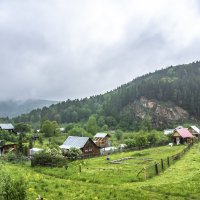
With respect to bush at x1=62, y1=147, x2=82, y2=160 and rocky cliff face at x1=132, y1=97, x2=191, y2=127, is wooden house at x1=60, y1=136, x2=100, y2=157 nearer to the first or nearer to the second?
bush at x1=62, y1=147, x2=82, y2=160

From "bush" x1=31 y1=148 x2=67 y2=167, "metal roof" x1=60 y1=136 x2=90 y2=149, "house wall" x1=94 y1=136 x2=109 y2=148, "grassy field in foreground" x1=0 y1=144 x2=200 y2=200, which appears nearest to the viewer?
"grassy field in foreground" x1=0 y1=144 x2=200 y2=200

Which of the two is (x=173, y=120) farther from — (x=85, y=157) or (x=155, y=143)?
(x=85, y=157)

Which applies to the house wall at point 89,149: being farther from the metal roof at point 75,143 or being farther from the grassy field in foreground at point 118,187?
the grassy field in foreground at point 118,187

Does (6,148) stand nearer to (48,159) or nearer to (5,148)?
(5,148)

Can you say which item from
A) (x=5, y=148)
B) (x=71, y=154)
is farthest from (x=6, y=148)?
(x=71, y=154)

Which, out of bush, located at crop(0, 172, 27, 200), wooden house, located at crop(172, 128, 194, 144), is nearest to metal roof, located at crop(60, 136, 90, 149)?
wooden house, located at crop(172, 128, 194, 144)

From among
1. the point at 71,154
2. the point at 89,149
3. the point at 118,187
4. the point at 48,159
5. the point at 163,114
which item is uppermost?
the point at 163,114

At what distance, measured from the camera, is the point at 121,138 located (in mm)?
123562

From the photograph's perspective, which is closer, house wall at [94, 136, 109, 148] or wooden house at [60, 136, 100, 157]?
wooden house at [60, 136, 100, 157]

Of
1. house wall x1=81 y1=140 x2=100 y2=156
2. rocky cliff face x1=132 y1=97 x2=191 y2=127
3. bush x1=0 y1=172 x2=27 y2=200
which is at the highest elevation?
rocky cliff face x1=132 y1=97 x2=191 y2=127

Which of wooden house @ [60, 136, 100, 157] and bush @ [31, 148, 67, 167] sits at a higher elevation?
wooden house @ [60, 136, 100, 157]

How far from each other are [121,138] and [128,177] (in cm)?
8911

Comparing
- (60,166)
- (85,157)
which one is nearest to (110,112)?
(85,157)

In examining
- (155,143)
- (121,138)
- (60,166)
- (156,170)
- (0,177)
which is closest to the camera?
(0,177)
